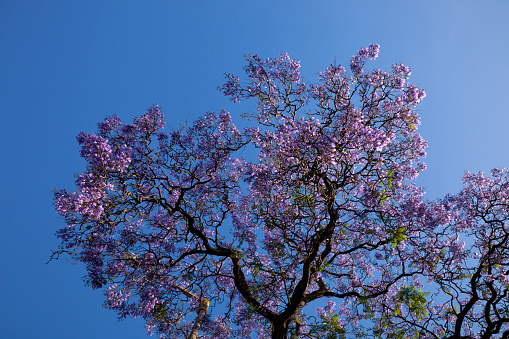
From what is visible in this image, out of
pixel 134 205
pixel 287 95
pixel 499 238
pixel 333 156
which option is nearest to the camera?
pixel 333 156

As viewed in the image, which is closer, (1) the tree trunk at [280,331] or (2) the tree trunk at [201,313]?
(1) the tree trunk at [280,331]

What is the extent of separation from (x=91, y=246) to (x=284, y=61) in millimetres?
6743

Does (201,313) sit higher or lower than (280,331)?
higher

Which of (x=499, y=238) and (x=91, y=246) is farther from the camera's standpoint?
(x=499, y=238)

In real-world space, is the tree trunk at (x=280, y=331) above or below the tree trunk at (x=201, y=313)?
below

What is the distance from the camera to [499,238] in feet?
29.8

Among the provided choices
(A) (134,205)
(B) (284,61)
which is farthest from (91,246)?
(B) (284,61)

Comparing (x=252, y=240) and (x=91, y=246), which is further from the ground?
(x=252, y=240)

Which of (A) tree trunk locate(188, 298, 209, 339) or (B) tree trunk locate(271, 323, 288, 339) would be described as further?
(A) tree trunk locate(188, 298, 209, 339)

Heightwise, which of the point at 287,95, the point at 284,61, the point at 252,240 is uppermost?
the point at 284,61

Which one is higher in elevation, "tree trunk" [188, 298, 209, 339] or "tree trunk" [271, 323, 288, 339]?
"tree trunk" [188, 298, 209, 339]

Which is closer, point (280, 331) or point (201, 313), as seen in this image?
point (280, 331)

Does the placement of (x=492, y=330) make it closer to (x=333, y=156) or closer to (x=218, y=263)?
(x=333, y=156)

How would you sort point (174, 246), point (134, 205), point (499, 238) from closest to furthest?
point (134, 205) → point (499, 238) → point (174, 246)
